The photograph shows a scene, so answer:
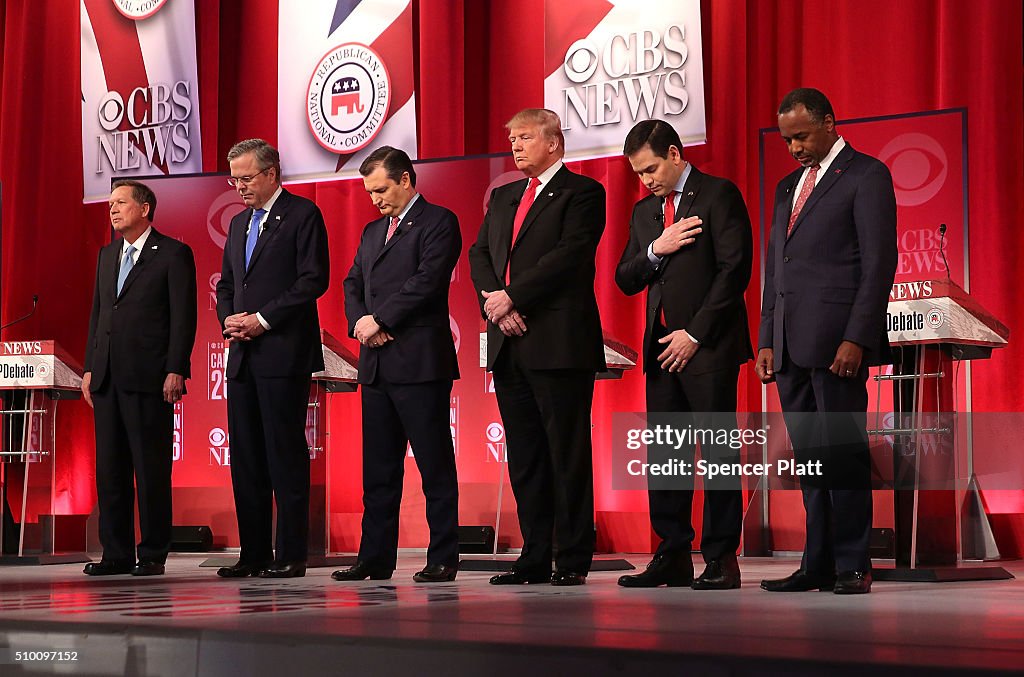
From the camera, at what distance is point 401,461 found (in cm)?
409

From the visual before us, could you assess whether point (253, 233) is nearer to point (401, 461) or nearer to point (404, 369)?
point (404, 369)

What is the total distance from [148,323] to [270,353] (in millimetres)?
656

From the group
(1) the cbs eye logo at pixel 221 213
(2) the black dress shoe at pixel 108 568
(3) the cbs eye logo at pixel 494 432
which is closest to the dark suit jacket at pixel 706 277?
(2) the black dress shoe at pixel 108 568

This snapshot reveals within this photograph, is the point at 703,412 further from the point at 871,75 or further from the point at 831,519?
the point at 871,75

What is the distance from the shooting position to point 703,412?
350 centimetres

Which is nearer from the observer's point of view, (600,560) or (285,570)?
(285,570)

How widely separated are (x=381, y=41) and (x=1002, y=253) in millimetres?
3338

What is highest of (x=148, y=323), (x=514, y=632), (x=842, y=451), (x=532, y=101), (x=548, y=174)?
(x=532, y=101)

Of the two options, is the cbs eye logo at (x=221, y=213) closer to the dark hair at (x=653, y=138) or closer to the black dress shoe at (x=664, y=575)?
the dark hair at (x=653, y=138)

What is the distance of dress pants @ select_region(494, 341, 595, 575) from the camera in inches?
147

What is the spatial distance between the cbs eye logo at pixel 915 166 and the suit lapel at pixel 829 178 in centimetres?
202

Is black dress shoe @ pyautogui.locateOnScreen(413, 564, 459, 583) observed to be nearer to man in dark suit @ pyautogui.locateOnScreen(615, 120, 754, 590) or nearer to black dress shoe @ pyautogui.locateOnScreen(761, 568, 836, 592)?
man in dark suit @ pyautogui.locateOnScreen(615, 120, 754, 590)

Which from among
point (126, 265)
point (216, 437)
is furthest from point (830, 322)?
point (216, 437)

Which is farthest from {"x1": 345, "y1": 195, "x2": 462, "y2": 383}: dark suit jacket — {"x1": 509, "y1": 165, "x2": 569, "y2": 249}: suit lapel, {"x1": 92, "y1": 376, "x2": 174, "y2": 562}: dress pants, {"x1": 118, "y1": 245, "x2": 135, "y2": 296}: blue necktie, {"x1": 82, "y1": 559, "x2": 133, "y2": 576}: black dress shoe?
{"x1": 82, "y1": 559, "x2": 133, "y2": 576}: black dress shoe
